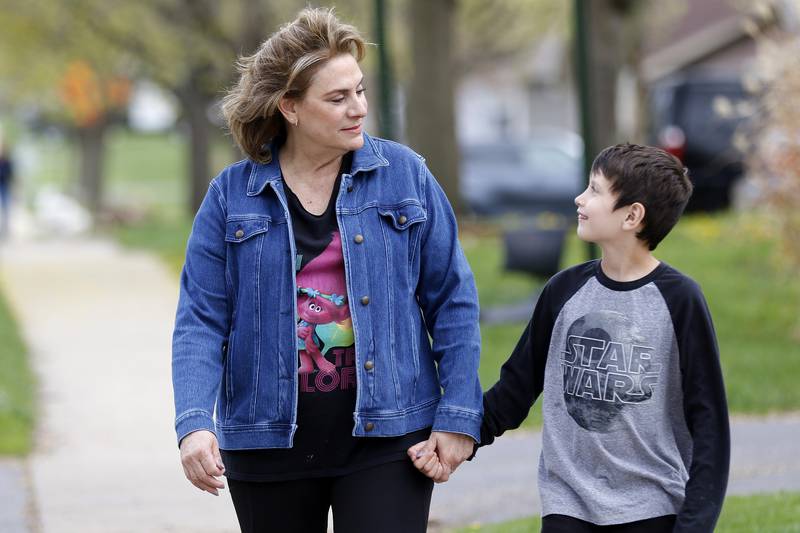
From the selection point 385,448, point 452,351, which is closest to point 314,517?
point 385,448

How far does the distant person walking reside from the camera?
25.5m

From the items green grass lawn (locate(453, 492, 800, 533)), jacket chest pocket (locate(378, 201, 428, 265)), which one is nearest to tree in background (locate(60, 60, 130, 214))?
green grass lawn (locate(453, 492, 800, 533))

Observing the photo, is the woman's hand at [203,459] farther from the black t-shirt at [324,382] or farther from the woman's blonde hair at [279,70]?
the woman's blonde hair at [279,70]

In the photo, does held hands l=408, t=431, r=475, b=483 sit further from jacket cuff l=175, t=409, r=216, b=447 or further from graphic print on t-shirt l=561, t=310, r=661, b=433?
jacket cuff l=175, t=409, r=216, b=447

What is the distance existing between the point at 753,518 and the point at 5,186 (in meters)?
23.1

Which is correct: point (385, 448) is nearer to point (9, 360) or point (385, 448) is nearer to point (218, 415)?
point (218, 415)

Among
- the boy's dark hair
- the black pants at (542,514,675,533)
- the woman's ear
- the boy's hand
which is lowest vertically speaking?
the black pants at (542,514,675,533)

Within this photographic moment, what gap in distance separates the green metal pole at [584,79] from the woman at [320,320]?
4.58 meters

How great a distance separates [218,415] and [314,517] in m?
0.36

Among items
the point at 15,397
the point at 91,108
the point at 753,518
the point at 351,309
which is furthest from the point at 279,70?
the point at 91,108

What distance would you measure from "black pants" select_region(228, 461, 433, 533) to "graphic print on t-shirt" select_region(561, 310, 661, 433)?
45 cm

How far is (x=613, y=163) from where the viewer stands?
315 centimetres

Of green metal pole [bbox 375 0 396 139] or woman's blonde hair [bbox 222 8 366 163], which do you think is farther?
green metal pole [bbox 375 0 396 139]

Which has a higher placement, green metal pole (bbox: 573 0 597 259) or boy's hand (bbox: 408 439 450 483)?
green metal pole (bbox: 573 0 597 259)
